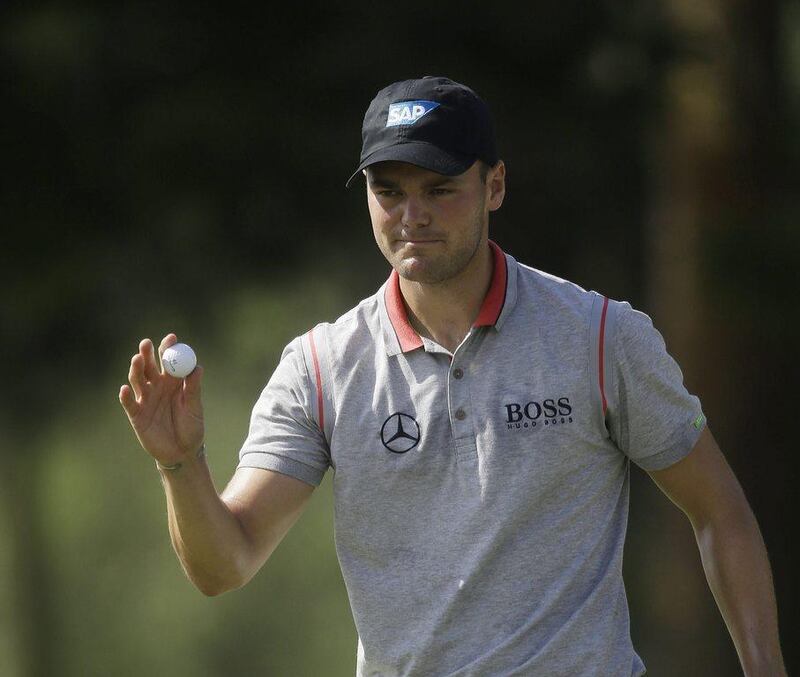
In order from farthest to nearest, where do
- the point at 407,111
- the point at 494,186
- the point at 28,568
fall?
1. the point at 28,568
2. the point at 494,186
3. the point at 407,111

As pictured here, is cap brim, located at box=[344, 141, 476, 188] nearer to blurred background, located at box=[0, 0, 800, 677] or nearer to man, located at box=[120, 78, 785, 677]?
man, located at box=[120, 78, 785, 677]

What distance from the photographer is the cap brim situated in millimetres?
3164

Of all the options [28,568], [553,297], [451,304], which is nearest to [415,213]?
[451,304]

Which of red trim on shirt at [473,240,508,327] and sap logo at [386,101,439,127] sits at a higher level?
sap logo at [386,101,439,127]

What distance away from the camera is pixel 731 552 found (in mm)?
3225

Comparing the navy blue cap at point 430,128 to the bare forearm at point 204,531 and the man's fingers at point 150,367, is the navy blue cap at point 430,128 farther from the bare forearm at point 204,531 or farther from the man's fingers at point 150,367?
the bare forearm at point 204,531

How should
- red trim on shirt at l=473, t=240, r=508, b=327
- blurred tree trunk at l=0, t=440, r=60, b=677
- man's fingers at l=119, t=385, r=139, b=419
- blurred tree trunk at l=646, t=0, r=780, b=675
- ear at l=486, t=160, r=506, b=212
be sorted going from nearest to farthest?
man's fingers at l=119, t=385, r=139, b=419 < red trim on shirt at l=473, t=240, r=508, b=327 < ear at l=486, t=160, r=506, b=212 < blurred tree trunk at l=646, t=0, r=780, b=675 < blurred tree trunk at l=0, t=440, r=60, b=677

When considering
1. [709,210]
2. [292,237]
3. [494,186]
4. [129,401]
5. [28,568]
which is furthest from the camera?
[28,568]

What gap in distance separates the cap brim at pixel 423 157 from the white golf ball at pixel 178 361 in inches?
23.7

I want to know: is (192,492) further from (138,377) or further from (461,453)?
(461,453)

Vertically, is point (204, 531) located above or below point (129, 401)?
below

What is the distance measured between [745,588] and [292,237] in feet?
14.6

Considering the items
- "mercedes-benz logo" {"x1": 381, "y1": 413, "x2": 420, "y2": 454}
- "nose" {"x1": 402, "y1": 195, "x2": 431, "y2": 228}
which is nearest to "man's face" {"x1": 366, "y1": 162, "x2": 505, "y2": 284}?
"nose" {"x1": 402, "y1": 195, "x2": 431, "y2": 228}

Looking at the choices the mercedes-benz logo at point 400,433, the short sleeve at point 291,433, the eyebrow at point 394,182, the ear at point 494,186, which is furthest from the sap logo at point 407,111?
the mercedes-benz logo at point 400,433
